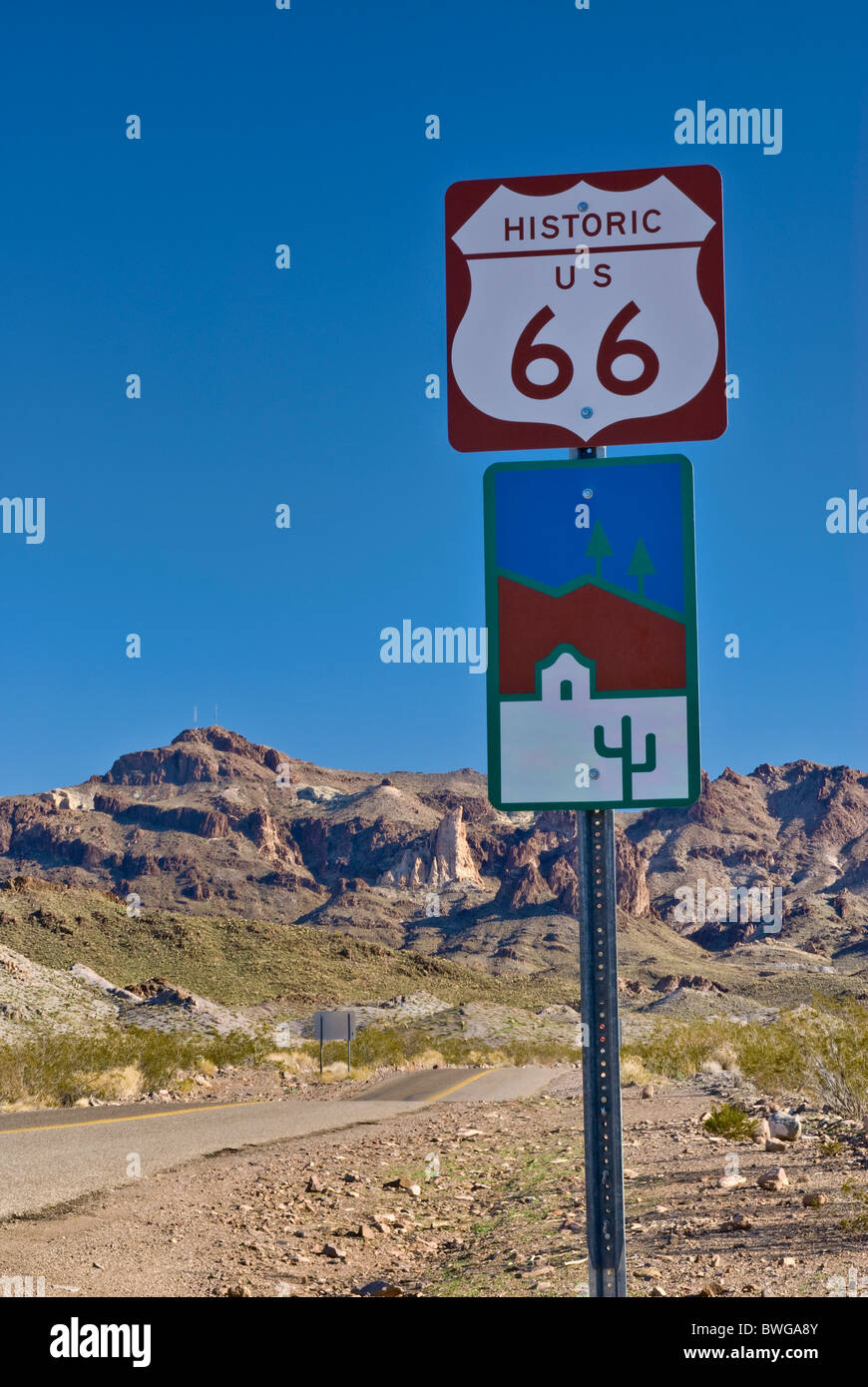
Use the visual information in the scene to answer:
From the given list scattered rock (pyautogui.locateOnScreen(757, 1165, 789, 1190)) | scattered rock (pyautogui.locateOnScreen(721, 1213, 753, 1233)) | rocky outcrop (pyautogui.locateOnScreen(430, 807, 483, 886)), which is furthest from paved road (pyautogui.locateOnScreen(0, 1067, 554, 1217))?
rocky outcrop (pyautogui.locateOnScreen(430, 807, 483, 886))

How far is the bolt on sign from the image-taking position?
2705 millimetres

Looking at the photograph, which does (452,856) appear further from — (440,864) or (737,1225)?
(737,1225)

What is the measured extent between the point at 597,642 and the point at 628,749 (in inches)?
10.8

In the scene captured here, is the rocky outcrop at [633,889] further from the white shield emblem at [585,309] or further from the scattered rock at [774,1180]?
the white shield emblem at [585,309]

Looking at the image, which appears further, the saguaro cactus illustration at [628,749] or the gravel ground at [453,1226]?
the gravel ground at [453,1226]

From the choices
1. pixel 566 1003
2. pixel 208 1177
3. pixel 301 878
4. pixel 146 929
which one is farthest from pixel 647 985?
pixel 208 1177

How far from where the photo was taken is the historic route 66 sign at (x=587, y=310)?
113 inches

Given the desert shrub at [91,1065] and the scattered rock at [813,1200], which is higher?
the scattered rock at [813,1200]

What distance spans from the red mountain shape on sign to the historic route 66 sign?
45 centimetres

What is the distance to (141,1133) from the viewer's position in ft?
51.5

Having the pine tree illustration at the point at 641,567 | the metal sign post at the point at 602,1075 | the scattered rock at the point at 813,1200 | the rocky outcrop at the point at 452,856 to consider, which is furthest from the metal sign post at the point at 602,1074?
the rocky outcrop at the point at 452,856
